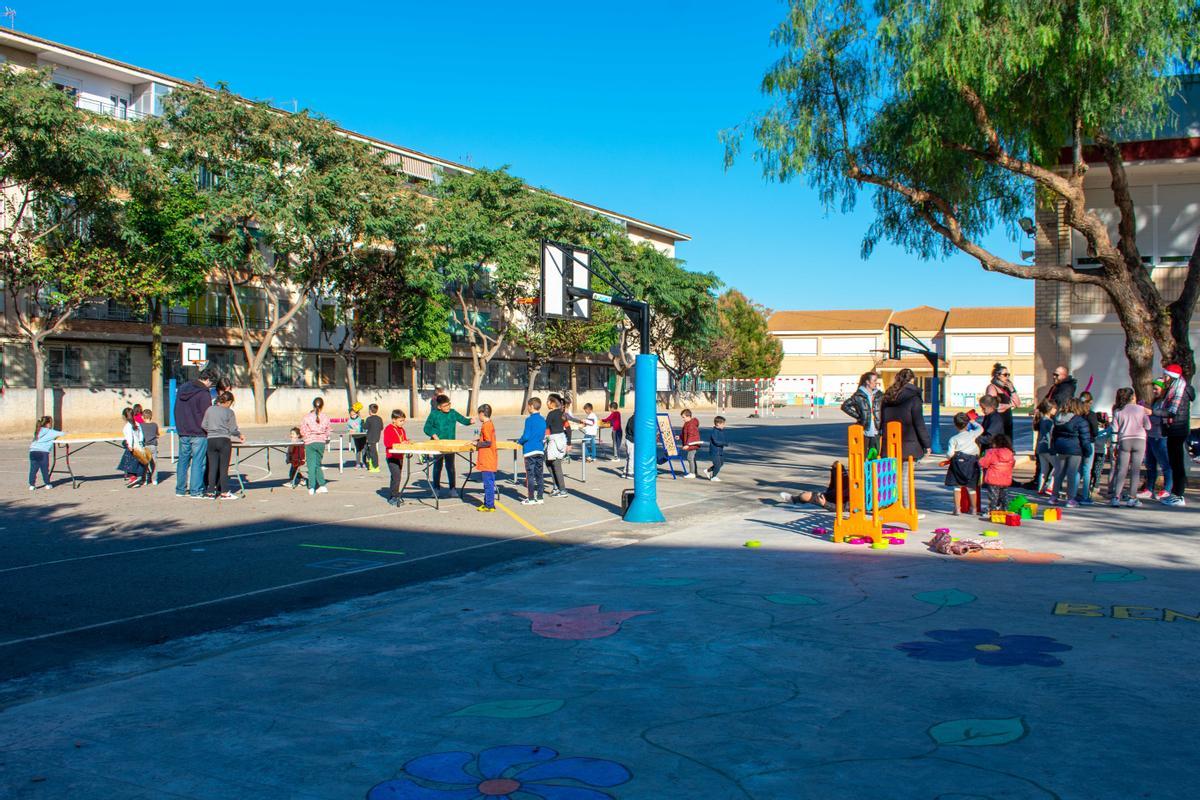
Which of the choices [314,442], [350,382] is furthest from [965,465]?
[350,382]

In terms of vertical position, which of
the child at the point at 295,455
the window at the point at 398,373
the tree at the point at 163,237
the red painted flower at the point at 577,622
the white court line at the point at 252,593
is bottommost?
the white court line at the point at 252,593

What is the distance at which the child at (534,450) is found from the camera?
49.0 ft

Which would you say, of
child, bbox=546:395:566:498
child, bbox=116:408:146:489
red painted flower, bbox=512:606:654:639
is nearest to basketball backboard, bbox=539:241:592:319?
child, bbox=546:395:566:498

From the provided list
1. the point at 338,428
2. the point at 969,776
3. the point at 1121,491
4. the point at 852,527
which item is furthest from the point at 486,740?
the point at 338,428

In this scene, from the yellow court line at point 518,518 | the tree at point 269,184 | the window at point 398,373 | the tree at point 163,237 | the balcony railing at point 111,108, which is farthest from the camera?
the window at point 398,373

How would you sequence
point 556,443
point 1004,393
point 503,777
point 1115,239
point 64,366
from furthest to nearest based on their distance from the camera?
1. point 64,366
2. point 1115,239
3. point 556,443
4. point 1004,393
5. point 503,777

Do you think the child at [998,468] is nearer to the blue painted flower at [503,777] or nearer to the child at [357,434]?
the blue painted flower at [503,777]

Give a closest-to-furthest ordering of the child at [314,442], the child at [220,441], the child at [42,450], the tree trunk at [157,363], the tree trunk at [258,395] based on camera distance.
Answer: the child at [220,441]
the child at [42,450]
the child at [314,442]
the tree trunk at [157,363]
the tree trunk at [258,395]

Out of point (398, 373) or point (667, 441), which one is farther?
point (398, 373)

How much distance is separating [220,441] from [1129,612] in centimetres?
1257

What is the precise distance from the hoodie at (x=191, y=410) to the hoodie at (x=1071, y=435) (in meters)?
12.5

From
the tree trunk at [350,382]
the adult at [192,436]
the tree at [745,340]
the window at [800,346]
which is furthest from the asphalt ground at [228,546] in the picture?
the window at [800,346]

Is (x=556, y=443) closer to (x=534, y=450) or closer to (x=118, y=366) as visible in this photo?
(x=534, y=450)

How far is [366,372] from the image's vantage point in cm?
5162
